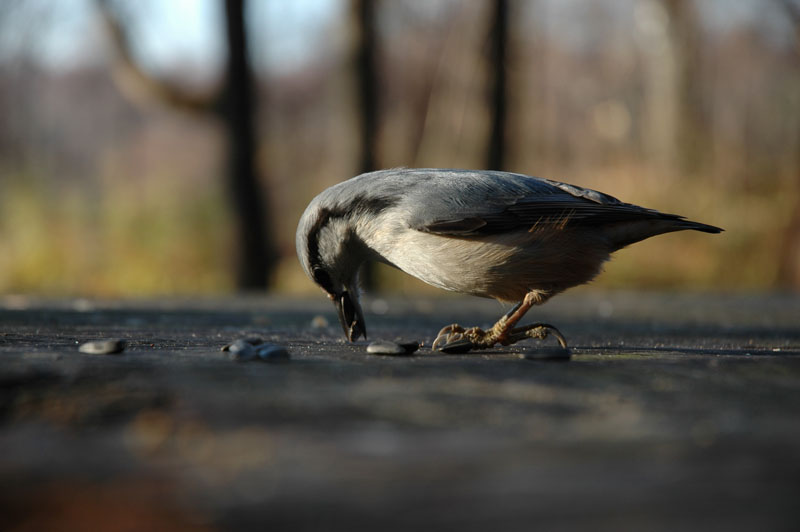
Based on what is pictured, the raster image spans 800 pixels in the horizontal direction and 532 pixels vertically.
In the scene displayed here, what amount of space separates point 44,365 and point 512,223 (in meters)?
1.92

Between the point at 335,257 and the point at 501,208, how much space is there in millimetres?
788

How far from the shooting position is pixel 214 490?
154cm

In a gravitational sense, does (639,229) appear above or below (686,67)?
below

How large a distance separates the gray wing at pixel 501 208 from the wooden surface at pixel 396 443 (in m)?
0.71

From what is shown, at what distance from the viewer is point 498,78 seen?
41.5ft

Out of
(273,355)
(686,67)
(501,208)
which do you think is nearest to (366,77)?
(501,208)

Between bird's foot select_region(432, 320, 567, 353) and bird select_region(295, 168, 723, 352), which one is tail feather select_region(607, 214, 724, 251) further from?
bird's foot select_region(432, 320, 567, 353)

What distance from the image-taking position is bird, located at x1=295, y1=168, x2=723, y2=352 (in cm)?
367

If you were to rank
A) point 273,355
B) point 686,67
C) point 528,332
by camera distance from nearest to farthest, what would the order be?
point 273,355
point 528,332
point 686,67

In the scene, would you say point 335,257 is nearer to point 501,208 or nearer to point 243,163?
point 501,208

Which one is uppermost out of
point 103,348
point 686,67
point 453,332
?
point 686,67

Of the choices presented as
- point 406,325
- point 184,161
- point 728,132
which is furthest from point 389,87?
point 406,325

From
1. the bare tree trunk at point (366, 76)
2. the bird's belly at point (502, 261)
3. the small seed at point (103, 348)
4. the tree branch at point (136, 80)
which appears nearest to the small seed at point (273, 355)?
the small seed at point (103, 348)

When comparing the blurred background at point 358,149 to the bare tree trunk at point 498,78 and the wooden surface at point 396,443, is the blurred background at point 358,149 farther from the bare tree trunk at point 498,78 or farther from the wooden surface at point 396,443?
the wooden surface at point 396,443
